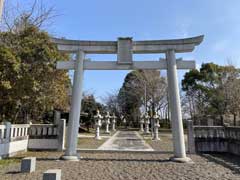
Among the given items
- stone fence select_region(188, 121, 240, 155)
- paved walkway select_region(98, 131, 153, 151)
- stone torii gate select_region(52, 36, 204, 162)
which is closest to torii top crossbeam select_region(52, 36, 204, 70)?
stone torii gate select_region(52, 36, 204, 162)

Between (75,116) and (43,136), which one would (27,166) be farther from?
(43,136)

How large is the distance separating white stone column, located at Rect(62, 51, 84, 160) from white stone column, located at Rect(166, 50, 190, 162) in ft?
11.0

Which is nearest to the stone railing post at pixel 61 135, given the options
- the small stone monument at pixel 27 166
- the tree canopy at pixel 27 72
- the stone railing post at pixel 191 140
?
the tree canopy at pixel 27 72

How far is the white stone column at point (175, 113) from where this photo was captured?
8.66m

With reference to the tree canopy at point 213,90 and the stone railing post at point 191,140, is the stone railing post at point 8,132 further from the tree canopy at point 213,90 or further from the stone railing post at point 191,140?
the tree canopy at point 213,90

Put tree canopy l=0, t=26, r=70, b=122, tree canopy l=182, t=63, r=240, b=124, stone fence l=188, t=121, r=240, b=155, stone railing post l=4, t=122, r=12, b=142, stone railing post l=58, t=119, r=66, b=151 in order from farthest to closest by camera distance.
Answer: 1. tree canopy l=182, t=63, r=240, b=124
2. stone railing post l=58, t=119, r=66, b=151
3. stone fence l=188, t=121, r=240, b=155
4. tree canopy l=0, t=26, r=70, b=122
5. stone railing post l=4, t=122, r=12, b=142

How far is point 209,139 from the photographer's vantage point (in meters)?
11.4

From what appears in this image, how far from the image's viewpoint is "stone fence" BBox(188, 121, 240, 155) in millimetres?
11035

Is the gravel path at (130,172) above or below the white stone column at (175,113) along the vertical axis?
below

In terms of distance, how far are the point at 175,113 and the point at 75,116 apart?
3.59 meters

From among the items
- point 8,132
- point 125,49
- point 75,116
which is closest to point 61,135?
point 8,132

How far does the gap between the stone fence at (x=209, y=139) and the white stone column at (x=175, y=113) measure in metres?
2.50

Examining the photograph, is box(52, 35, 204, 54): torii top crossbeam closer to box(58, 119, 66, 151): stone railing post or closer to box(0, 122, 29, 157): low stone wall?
box(0, 122, 29, 157): low stone wall

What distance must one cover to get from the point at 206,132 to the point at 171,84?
380 cm
